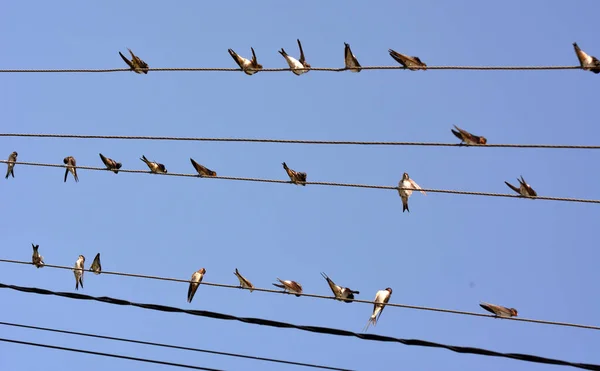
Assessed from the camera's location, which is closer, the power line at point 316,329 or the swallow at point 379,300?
the power line at point 316,329

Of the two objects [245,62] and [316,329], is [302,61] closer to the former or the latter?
[245,62]

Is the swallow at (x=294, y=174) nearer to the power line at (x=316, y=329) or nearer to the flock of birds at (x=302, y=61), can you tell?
the flock of birds at (x=302, y=61)

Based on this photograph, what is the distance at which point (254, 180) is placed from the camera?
1005 cm

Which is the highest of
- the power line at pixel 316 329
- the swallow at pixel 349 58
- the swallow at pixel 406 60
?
the swallow at pixel 349 58

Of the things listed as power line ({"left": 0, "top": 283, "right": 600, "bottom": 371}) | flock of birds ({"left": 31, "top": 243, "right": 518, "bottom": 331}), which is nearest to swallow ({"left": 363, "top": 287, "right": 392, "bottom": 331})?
flock of birds ({"left": 31, "top": 243, "right": 518, "bottom": 331})

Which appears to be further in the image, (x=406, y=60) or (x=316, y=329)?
(x=406, y=60)

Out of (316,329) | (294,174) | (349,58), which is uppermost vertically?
(349,58)

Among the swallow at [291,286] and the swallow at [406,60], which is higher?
the swallow at [406,60]

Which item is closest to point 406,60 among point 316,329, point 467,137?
point 467,137

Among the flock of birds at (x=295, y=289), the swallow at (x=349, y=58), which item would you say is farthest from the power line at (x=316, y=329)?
the swallow at (x=349, y=58)

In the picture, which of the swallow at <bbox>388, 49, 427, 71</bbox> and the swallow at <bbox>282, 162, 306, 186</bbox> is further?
the swallow at <bbox>282, 162, 306, 186</bbox>

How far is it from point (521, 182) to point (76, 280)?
23.1 ft

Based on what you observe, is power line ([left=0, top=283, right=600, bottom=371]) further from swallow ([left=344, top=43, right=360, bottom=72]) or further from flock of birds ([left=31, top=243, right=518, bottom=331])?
swallow ([left=344, top=43, right=360, bottom=72])

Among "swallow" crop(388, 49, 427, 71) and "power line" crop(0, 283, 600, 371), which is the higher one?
"swallow" crop(388, 49, 427, 71)
